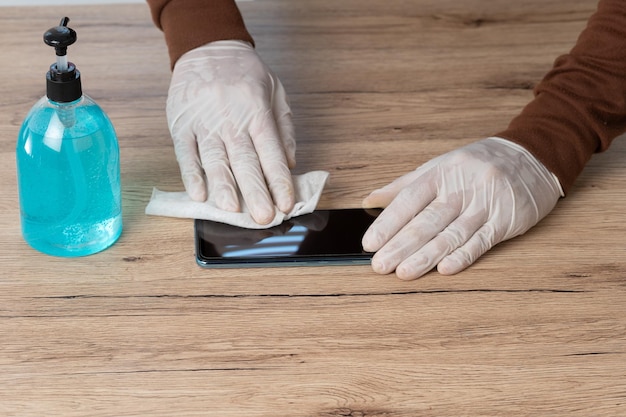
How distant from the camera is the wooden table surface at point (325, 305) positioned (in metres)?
0.92

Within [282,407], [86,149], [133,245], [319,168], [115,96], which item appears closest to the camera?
[282,407]

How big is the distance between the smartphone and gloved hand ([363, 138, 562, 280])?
30mm

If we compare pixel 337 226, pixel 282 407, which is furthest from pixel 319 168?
pixel 282 407

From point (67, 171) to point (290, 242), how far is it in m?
0.30

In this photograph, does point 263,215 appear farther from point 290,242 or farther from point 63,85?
point 63,85

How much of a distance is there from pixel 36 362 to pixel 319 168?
0.54m

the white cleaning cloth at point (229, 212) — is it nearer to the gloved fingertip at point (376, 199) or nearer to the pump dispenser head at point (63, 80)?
the gloved fingertip at point (376, 199)

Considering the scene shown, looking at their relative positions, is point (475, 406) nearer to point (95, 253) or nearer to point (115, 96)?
point (95, 253)

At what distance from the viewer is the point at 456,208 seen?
1.19 m

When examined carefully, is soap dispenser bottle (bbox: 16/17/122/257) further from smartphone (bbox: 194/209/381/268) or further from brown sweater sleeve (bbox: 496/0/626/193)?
brown sweater sleeve (bbox: 496/0/626/193)

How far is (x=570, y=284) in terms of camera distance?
1107 mm

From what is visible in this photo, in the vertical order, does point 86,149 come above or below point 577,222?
above

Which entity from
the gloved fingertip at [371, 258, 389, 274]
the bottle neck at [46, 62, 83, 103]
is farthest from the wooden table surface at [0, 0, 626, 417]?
the bottle neck at [46, 62, 83, 103]

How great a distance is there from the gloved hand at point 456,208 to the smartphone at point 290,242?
3cm
